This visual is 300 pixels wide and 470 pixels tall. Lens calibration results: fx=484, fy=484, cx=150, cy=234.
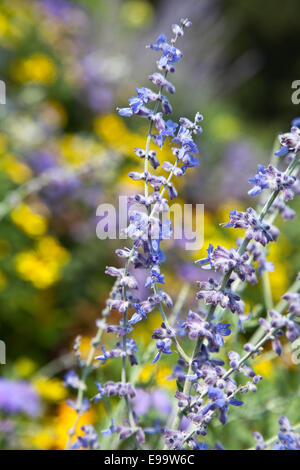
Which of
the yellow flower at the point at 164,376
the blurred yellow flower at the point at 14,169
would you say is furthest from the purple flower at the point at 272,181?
the blurred yellow flower at the point at 14,169

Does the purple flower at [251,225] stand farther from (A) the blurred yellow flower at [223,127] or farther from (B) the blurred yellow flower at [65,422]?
(A) the blurred yellow flower at [223,127]

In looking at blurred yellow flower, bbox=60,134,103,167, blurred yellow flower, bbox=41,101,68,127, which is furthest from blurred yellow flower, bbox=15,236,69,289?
blurred yellow flower, bbox=41,101,68,127

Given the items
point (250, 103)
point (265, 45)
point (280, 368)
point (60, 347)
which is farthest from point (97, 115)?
point (265, 45)

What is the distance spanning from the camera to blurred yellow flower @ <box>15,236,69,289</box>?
68.6 inches

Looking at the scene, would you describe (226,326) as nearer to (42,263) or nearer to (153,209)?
(153,209)

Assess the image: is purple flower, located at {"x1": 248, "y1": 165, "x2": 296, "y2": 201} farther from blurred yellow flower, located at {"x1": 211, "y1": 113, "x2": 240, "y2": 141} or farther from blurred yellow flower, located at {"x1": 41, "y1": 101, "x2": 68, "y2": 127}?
blurred yellow flower, located at {"x1": 211, "y1": 113, "x2": 240, "y2": 141}

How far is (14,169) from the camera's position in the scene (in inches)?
80.4

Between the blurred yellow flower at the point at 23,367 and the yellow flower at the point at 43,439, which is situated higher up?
the blurred yellow flower at the point at 23,367

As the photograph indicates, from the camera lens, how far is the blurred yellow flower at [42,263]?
1741 millimetres

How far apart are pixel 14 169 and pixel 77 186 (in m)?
0.32

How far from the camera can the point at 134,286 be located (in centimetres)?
61

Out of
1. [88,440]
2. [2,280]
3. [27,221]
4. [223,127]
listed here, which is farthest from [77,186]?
[223,127]
